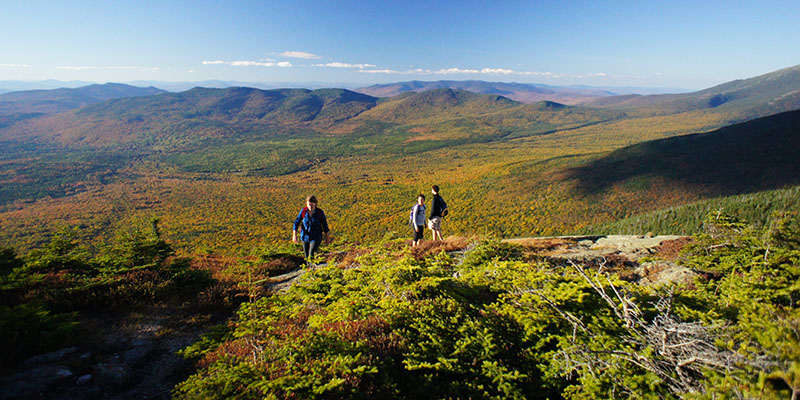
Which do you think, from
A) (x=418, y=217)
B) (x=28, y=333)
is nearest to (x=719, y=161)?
(x=418, y=217)

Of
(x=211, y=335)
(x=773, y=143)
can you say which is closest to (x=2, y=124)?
(x=211, y=335)

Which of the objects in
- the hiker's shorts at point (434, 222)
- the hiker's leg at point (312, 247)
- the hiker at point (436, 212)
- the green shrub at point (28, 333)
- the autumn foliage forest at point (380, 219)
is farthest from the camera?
the hiker's shorts at point (434, 222)

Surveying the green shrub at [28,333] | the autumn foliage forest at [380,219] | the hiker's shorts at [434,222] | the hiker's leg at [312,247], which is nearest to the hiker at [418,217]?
the hiker's shorts at [434,222]

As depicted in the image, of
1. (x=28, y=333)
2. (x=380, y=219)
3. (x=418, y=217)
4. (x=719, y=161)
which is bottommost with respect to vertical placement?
(x=380, y=219)

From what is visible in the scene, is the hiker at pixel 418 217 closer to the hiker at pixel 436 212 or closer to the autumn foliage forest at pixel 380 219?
the hiker at pixel 436 212

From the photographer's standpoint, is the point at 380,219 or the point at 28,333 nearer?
the point at 28,333

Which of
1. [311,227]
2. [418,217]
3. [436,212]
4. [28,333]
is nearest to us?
[28,333]

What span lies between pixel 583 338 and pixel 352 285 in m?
2.97

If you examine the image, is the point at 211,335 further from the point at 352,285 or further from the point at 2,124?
the point at 2,124

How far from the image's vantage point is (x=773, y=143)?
131 feet

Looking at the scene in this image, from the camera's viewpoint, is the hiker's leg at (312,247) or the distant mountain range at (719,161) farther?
the distant mountain range at (719,161)

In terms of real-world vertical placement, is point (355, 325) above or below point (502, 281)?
below

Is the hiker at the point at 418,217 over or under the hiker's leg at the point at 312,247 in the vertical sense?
over

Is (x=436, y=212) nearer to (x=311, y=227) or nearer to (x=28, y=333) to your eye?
(x=311, y=227)
